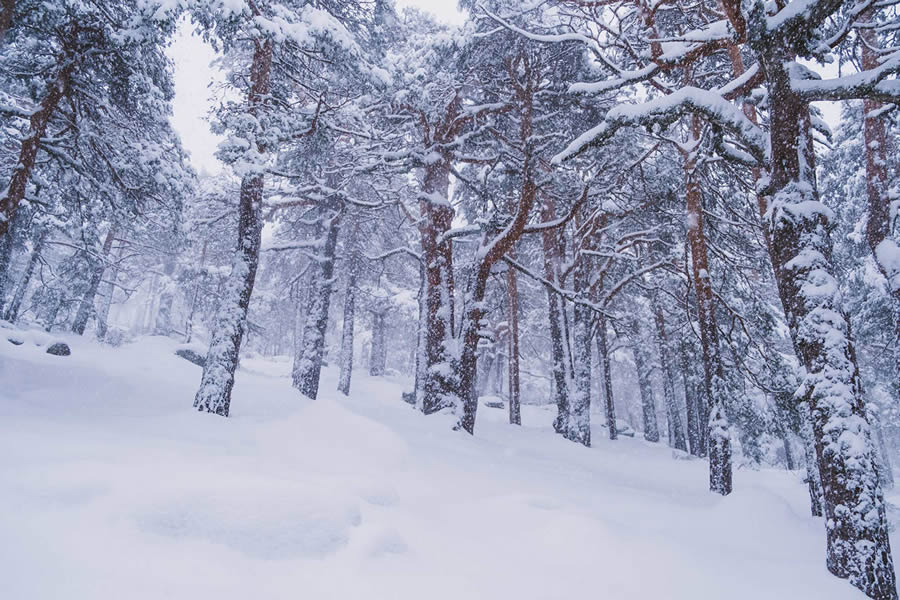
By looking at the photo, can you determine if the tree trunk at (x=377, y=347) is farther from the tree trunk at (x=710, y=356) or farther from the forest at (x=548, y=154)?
the tree trunk at (x=710, y=356)

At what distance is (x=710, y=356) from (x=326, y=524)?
784cm

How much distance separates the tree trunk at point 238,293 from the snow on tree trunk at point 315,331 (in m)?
6.48

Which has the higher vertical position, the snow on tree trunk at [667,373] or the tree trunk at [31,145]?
the tree trunk at [31,145]

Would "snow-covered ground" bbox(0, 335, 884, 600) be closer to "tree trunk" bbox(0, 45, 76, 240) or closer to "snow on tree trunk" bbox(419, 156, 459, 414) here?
"snow on tree trunk" bbox(419, 156, 459, 414)

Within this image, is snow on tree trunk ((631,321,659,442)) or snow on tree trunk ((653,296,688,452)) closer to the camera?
snow on tree trunk ((653,296,688,452))

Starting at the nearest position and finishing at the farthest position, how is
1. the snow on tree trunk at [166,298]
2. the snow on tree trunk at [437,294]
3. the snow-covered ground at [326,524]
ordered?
the snow-covered ground at [326,524] → the snow on tree trunk at [437,294] → the snow on tree trunk at [166,298]

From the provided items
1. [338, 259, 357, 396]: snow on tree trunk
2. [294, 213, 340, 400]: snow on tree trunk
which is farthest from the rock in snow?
[338, 259, 357, 396]: snow on tree trunk

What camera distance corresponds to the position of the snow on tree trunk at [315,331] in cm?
1471

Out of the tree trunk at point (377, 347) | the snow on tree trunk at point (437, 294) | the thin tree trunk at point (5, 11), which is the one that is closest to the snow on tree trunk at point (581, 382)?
the snow on tree trunk at point (437, 294)

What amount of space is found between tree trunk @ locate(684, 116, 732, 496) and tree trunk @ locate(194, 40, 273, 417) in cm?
796

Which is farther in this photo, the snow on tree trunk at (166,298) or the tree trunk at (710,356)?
the snow on tree trunk at (166,298)

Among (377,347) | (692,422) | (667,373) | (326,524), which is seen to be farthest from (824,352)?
(377,347)

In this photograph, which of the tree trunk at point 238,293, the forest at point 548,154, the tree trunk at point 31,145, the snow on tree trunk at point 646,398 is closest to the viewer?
the forest at point 548,154

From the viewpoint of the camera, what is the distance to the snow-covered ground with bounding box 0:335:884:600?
8.17 feet
